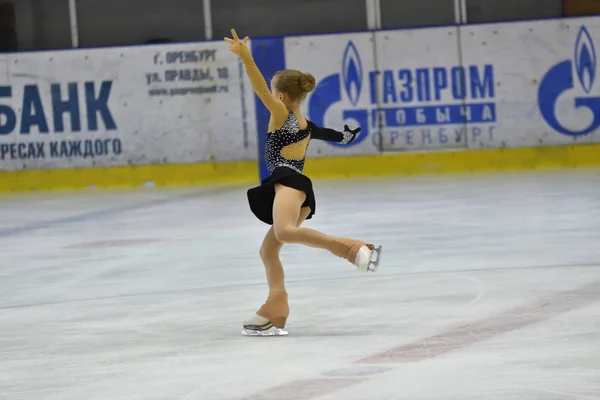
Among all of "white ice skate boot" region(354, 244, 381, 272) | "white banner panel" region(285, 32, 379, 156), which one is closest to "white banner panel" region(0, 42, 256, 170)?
"white banner panel" region(285, 32, 379, 156)

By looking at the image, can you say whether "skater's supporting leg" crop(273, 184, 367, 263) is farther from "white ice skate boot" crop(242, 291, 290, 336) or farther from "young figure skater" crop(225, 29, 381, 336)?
"white ice skate boot" crop(242, 291, 290, 336)

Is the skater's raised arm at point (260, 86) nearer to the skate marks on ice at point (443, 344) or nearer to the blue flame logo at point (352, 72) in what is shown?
the skate marks on ice at point (443, 344)

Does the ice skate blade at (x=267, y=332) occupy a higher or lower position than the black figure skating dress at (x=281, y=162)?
lower

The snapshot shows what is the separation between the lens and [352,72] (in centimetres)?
1655

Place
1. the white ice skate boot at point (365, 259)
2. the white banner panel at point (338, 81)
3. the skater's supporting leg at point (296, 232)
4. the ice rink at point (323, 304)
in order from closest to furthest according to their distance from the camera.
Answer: the ice rink at point (323, 304)
the white ice skate boot at point (365, 259)
the skater's supporting leg at point (296, 232)
the white banner panel at point (338, 81)

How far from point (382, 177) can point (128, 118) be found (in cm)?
323

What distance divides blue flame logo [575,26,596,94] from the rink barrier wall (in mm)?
12

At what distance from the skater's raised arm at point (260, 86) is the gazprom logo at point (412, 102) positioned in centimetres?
974

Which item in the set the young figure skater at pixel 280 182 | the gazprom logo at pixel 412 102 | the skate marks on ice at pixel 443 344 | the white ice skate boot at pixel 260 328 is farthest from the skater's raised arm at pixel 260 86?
the gazprom logo at pixel 412 102

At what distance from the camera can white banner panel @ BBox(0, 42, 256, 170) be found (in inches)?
660

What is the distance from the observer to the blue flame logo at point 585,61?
16.1 m

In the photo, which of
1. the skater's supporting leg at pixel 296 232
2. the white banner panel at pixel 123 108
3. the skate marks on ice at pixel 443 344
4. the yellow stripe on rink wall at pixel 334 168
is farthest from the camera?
the white banner panel at pixel 123 108

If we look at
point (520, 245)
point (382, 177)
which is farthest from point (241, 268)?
point (382, 177)

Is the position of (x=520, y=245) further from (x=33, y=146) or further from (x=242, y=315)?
(x=33, y=146)
